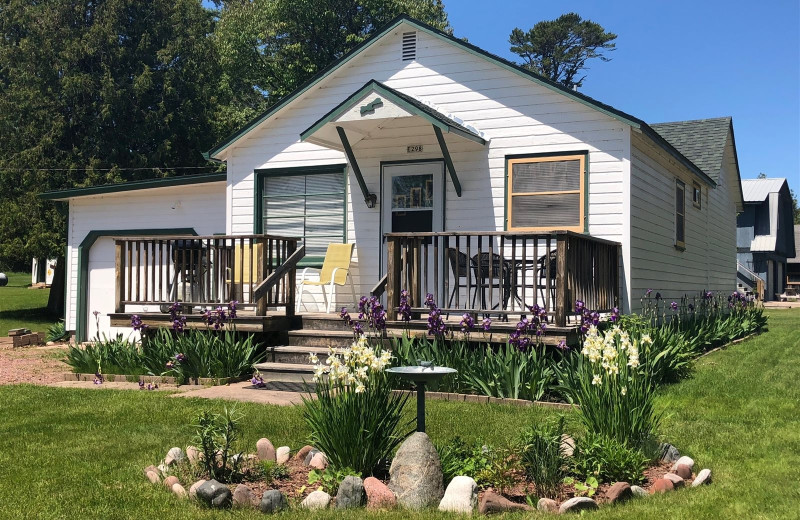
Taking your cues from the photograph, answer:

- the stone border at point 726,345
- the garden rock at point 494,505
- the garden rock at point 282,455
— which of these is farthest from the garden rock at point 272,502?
the stone border at point 726,345

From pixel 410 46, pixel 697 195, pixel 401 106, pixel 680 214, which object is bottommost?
pixel 680 214

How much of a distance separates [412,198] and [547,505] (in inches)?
302

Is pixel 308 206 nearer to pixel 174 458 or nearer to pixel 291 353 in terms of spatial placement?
pixel 291 353

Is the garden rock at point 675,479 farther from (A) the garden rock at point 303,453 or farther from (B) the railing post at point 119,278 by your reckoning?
(B) the railing post at point 119,278

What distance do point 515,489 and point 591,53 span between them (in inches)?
1798

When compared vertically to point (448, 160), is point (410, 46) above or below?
above

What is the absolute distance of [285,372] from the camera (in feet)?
28.9

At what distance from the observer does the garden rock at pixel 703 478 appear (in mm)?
4641

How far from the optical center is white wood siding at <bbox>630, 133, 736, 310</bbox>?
1074 centimetres

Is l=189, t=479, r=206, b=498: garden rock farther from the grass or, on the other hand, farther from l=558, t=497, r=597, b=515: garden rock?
the grass

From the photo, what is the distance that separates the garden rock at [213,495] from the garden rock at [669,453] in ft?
9.46

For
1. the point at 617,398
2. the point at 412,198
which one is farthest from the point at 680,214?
the point at 617,398

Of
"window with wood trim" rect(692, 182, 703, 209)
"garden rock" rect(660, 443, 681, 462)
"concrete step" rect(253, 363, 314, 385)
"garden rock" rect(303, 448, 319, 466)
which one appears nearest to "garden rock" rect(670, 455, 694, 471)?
"garden rock" rect(660, 443, 681, 462)

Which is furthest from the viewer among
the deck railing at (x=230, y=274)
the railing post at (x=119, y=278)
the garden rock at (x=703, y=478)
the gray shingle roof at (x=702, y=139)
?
the gray shingle roof at (x=702, y=139)
